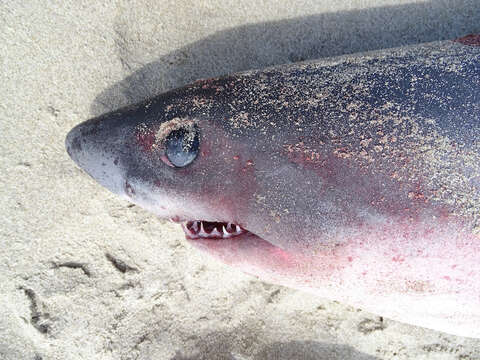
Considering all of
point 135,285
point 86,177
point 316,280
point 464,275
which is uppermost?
point 86,177

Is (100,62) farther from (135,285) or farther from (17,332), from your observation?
(17,332)

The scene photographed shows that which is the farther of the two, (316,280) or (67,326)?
(67,326)

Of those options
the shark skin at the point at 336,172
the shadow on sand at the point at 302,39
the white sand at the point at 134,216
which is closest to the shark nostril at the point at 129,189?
the shark skin at the point at 336,172

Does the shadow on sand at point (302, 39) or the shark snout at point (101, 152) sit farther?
the shadow on sand at point (302, 39)

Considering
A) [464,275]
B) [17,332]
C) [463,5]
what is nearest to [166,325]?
[17,332]

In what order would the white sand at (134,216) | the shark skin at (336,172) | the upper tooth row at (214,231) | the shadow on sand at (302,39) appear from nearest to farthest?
the shark skin at (336,172) < the upper tooth row at (214,231) < the white sand at (134,216) < the shadow on sand at (302,39)

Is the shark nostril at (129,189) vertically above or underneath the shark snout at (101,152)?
underneath

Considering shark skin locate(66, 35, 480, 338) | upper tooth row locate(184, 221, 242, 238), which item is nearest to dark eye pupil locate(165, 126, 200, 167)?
shark skin locate(66, 35, 480, 338)

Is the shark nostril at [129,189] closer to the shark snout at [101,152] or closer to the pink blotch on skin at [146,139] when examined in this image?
the shark snout at [101,152]

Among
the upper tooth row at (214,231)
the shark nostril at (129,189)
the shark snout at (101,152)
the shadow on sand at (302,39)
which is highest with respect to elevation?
the shadow on sand at (302,39)
